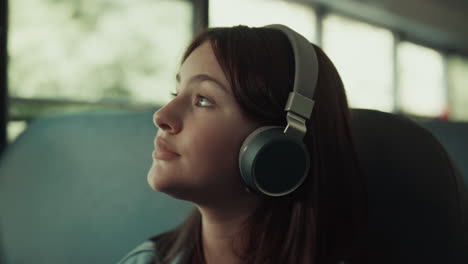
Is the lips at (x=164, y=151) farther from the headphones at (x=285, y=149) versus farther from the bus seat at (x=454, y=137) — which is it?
the bus seat at (x=454, y=137)

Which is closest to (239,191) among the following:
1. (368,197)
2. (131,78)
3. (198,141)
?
(198,141)

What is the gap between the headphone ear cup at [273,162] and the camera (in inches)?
24.3

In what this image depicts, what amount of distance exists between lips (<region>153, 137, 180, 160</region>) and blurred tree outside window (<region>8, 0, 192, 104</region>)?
894 millimetres

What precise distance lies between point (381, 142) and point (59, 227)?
861 mm

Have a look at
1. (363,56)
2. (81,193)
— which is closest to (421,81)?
(363,56)

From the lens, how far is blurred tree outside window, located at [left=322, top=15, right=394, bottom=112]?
4938 mm

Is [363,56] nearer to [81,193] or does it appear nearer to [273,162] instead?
[81,193]

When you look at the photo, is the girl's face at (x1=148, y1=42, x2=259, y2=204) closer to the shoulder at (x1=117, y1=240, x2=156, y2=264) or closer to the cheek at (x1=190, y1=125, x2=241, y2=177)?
the cheek at (x1=190, y1=125, x2=241, y2=177)

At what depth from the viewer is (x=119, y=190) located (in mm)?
1070

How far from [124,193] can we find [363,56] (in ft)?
15.9

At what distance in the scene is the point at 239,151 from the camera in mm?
685

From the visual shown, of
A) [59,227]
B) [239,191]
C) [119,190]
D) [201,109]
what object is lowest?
[59,227]

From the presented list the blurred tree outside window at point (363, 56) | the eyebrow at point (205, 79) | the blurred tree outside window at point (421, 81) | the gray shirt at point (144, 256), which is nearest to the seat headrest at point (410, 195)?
the eyebrow at point (205, 79)

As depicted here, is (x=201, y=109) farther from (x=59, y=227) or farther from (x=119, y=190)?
(x=59, y=227)
